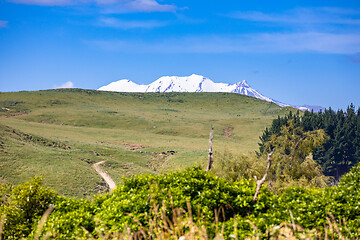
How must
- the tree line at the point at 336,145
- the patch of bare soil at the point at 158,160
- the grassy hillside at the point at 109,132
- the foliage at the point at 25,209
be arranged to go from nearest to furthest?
the foliage at the point at 25,209, the grassy hillside at the point at 109,132, the patch of bare soil at the point at 158,160, the tree line at the point at 336,145

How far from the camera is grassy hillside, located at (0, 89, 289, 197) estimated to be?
3656cm

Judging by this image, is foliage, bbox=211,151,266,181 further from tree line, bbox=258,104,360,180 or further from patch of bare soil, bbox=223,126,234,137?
patch of bare soil, bbox=223,126,234,137

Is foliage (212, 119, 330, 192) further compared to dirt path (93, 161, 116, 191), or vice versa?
dirt path (93, 161, 116, 191)

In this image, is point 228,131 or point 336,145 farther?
point 228,131

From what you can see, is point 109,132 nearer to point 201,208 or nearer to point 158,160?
point 158,160

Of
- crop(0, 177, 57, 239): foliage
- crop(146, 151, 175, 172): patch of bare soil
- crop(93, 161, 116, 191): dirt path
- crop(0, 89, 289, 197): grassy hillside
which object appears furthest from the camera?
crop(146, 151, 175, 172): patch of bare soil

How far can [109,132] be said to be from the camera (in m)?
88.6

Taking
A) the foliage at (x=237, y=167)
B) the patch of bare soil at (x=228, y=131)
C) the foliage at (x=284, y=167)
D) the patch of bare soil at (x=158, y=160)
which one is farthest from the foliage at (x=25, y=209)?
the patch of bare soil at (x=228, y=131)

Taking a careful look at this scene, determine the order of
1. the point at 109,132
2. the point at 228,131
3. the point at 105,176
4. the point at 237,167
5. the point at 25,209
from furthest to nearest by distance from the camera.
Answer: the point at 228,131 → the point at 109,132 → the point at 105,176 → the point at 237,167 → the point at 25,209

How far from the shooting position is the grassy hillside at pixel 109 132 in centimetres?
3656

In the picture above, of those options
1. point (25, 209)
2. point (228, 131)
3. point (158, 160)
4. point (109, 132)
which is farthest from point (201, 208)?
point (228, 131)

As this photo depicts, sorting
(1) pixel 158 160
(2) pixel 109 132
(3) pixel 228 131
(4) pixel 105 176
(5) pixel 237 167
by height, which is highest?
(3) pixel 228 131

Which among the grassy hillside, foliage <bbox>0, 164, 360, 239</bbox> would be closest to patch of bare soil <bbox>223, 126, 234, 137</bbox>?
the grassy hillside

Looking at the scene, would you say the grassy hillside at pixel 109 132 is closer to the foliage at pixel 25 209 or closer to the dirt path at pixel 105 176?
the dirt path at pixel 105 176
